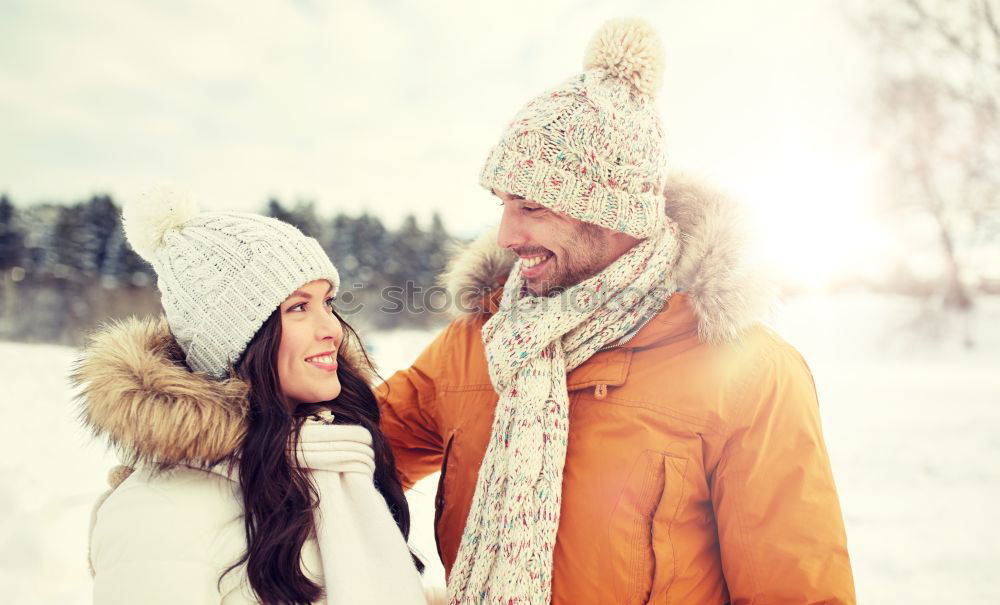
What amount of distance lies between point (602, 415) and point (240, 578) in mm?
987

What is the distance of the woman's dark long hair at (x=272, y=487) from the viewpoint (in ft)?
4.10

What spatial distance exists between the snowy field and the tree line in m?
6.69

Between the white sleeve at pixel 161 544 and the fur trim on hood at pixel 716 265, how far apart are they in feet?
4.27

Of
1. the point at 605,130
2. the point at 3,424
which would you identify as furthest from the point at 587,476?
the point at 3,424

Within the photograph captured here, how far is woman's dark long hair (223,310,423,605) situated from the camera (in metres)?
1.25

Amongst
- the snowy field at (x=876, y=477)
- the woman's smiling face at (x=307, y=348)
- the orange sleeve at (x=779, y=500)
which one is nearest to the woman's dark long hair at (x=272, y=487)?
the woman's smiling face at (x=307, y=348)

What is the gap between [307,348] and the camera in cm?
152

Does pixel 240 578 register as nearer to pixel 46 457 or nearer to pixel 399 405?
pixel 399 405

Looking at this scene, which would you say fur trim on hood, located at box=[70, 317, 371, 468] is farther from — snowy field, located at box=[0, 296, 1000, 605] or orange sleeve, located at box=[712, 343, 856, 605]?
orange sleeve, located at box=[712, 343, 856, 605]

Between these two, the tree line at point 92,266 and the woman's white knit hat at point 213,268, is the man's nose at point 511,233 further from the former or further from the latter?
the tree line at point 92,266

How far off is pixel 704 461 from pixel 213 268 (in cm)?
138

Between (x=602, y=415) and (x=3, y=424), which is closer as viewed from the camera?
(x=602, y=415)

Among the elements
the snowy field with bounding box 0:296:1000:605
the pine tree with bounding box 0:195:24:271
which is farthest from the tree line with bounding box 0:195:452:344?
the snowy field with bounding box 0:296:1000:605

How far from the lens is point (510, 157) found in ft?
5.76
